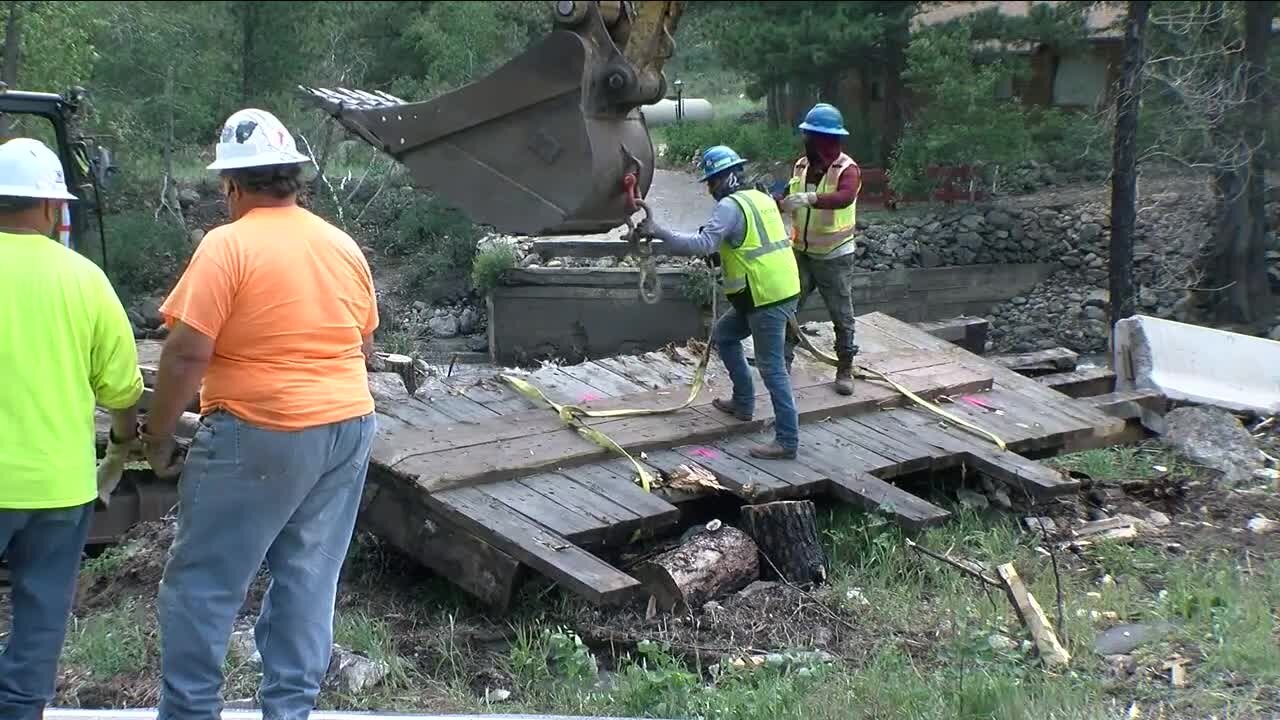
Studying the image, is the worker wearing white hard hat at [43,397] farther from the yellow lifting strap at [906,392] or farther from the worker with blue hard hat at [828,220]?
the worker with blue hard hat at [828,220]

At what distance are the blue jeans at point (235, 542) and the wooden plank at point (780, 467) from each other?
334 centimetres

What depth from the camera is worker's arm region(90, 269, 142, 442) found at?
3883 mm

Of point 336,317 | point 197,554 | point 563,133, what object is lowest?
point 197,554

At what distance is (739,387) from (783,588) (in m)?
1.54

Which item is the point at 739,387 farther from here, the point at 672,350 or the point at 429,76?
the point at 429,76

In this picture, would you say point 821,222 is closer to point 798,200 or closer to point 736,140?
point 798,200

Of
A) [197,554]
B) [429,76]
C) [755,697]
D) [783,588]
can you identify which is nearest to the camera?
[197,554]

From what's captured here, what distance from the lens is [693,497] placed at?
6781 millimetres

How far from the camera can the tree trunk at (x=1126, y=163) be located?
650 inches

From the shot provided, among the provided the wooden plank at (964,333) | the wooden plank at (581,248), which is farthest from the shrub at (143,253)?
the wooden plank at (964,333)

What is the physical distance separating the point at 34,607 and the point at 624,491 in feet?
10.3

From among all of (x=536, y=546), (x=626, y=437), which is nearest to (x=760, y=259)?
(x=626, y=437)

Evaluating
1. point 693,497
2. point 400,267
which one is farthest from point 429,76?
point 693,497

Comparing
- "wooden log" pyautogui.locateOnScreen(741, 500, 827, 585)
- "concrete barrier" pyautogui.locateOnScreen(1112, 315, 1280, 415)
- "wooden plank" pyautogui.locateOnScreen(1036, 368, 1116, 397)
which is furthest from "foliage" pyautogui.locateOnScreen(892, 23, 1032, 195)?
"wooden log" pyautogui.locateOnScreen(741, 500, 827, 585)
